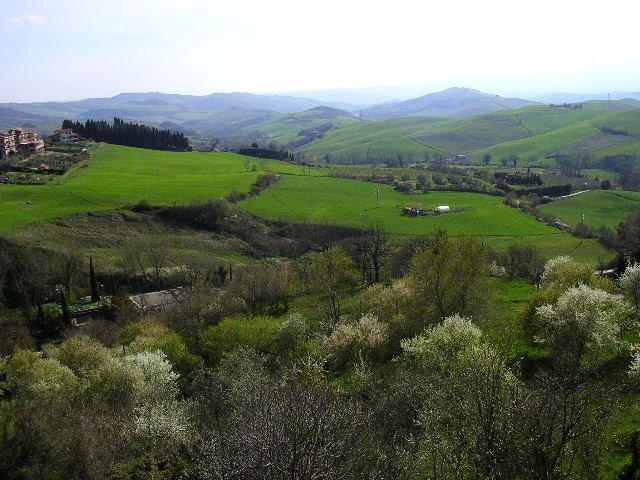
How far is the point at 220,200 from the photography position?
4289 inches

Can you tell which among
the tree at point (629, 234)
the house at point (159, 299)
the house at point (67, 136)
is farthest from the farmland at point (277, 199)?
the house at point (159, 299)

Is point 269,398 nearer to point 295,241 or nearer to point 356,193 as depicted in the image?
point 295,241

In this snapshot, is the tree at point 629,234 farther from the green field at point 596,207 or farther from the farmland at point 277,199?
the green field at point 596,207

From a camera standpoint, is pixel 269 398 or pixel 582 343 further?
pixel 582 343

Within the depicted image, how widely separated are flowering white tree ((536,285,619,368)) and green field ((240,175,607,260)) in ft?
187

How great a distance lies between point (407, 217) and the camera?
109812 mm

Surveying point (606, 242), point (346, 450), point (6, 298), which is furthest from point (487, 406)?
point (606, 242)

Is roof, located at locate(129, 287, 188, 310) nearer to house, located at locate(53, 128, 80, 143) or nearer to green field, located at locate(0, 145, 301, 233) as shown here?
green field, located at locate(0, 145, 301, 233)

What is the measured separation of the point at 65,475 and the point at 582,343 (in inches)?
1143

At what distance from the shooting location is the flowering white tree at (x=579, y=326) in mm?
29828

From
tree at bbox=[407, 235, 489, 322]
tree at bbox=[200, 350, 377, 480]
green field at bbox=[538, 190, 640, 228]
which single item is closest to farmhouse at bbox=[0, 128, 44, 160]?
tree at bbox=[407, 235, 489, 322]

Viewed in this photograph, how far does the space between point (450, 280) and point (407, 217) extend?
71.6 m

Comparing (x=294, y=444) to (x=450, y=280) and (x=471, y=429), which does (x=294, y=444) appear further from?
(x=450, y=280)

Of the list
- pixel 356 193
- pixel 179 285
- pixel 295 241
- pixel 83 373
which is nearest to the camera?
pixel 83 373
